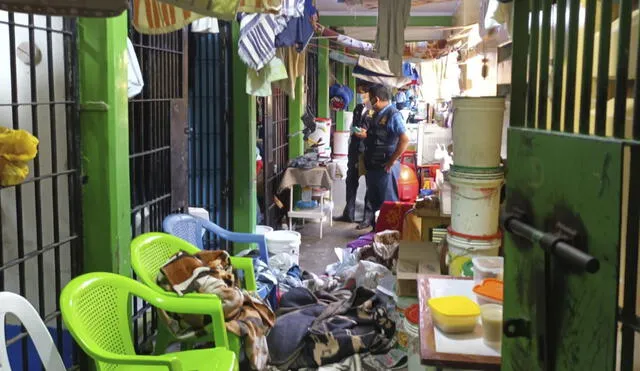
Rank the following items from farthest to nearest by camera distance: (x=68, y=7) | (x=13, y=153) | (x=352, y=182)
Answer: (x=352, y=182), (x=13, y=153), (x=68, y=7)

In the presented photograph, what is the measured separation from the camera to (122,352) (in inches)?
126

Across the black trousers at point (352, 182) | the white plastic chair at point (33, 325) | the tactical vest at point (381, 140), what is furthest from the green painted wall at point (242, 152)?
the white plastic chair at point (33, 325)

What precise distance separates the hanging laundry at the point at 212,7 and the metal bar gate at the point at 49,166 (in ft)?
2.64

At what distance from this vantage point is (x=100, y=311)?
311 cm

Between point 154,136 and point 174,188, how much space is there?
0.46 metres

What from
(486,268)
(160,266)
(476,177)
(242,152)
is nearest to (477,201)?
(476,177)

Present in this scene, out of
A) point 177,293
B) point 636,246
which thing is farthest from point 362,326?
point 636,246

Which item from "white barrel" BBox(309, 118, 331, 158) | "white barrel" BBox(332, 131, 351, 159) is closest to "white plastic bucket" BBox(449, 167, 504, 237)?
"white barrel" BBox(309, 118, 331, 158)

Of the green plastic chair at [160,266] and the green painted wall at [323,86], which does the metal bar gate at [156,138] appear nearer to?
the green plastic chair at [160,266]

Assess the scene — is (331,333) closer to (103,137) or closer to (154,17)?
(103,137)

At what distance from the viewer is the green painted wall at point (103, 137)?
337 centimetres

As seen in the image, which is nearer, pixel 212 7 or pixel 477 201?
pixel 212 7

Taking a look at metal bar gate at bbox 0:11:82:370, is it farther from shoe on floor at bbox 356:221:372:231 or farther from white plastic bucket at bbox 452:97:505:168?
shoe on floor at bbox 356:221:372:231

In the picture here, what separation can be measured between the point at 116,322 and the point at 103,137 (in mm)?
986
